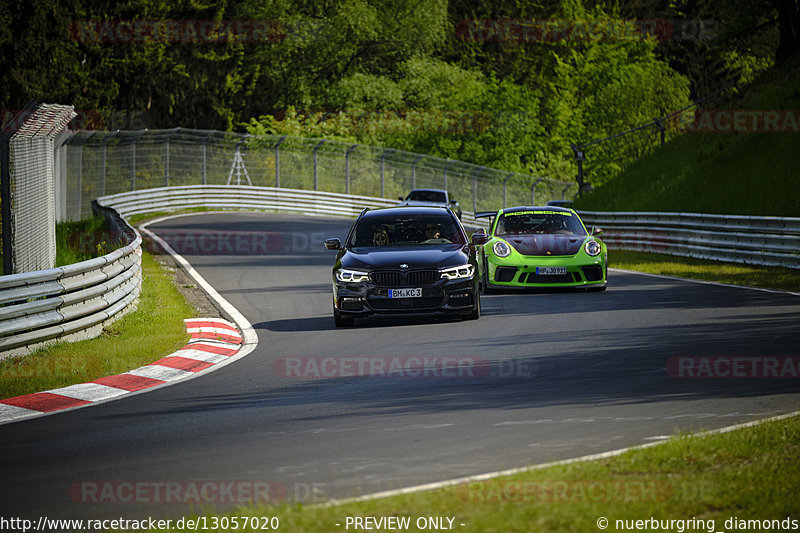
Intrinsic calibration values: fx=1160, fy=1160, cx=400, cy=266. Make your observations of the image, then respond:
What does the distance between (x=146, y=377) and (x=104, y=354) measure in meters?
1.29

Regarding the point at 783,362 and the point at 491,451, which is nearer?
the point at 491,451

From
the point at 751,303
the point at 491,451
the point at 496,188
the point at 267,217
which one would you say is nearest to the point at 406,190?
the point at 496,188

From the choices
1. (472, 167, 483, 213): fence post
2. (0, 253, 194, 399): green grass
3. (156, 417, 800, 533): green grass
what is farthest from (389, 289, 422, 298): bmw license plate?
(472, 167, 483, 213): fence post

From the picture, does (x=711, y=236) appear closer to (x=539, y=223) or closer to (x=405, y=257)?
(x=539, y=223)

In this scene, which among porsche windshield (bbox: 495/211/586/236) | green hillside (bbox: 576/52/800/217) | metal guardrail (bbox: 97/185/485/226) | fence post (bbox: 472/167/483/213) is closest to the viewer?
porsche windshield (bbox: 495/211/586/236)

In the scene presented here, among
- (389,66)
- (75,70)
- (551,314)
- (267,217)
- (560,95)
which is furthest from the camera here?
(560,95)

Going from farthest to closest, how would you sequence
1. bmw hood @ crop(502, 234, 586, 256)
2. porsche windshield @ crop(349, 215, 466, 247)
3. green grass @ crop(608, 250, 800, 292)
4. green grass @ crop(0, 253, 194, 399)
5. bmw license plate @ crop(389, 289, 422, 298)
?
green grass @ crop(608, 250, 800, 292)
bmw hood @ crop(502, 234, 586, 256)
porsche windshield @ crop(349, 215, 466, 247)
bmw license plate @ crop(389, 289, 422, 298)
green grass @ crop(0, 253, 194, 399)

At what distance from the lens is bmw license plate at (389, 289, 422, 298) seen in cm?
1431

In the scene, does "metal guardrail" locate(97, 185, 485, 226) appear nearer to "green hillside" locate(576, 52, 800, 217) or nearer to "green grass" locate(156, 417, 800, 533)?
"green hillside" locate(576, 52, 800, 217)

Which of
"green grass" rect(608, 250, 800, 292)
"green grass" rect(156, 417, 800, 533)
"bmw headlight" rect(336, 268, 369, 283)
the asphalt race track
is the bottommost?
"green grass" rect(608, 250, 800, 292)

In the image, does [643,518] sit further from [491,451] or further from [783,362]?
[783,362]

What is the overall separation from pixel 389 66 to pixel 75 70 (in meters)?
24.1

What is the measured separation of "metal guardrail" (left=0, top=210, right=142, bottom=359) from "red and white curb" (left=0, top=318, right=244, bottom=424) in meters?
1.15

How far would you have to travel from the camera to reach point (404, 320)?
50.3ft
